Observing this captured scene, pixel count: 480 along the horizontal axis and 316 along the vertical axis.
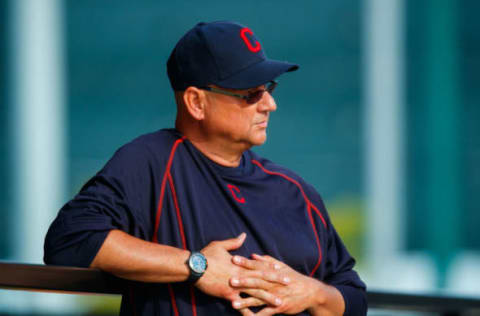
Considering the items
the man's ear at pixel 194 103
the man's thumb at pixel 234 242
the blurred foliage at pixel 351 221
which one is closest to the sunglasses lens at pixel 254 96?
the man's ear at pixel 194 103

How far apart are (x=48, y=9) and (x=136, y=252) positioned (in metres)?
6.77

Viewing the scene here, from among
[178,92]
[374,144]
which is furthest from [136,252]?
[374,144]

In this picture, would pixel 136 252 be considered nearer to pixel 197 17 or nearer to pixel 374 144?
pixel 374 144

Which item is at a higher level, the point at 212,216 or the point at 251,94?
the point at 251,94

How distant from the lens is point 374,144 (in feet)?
23.4

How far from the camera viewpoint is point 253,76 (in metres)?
1.78

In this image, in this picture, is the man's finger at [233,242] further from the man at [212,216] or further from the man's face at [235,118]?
the man's face at [235,118]

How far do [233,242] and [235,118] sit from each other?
0.32 metres

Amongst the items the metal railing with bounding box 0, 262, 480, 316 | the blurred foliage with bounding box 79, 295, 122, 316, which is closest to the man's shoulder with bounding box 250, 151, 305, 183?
the metal railing with bounding box 0, 262, 480, 316

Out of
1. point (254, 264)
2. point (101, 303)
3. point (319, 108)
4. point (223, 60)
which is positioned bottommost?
point (101, 303)

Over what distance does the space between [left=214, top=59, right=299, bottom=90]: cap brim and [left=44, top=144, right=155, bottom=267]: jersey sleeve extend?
262 millimetres

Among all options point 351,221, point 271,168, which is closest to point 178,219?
point 271,168

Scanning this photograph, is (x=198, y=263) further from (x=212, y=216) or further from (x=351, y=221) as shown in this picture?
(x=351, y=221)

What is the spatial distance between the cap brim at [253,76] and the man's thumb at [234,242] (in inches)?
14.3
